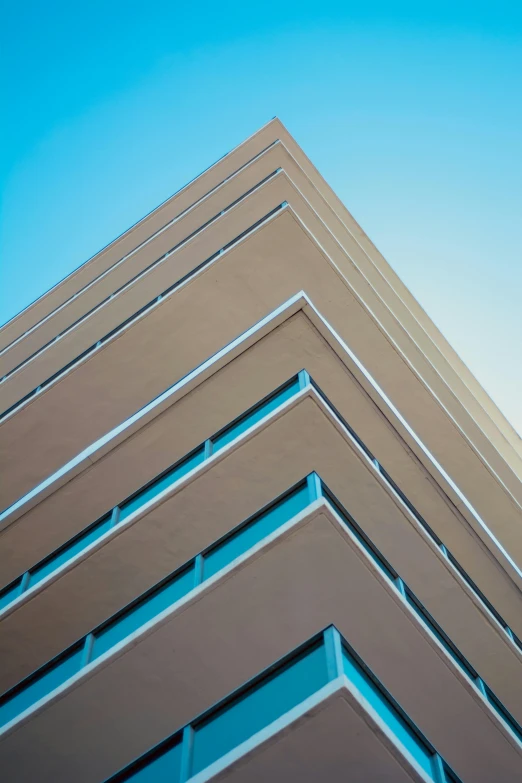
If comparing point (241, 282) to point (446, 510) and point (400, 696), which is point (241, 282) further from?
point (400, 696)

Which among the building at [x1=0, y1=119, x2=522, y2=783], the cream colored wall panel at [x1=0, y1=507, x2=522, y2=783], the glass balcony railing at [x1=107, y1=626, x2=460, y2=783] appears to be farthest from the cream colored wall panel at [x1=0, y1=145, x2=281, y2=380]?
the glass balcony railing at [x1=107, y1=626, x2=460, y2=783]

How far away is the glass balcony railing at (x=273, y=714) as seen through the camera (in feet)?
23.0

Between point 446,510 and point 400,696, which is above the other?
point 446,510

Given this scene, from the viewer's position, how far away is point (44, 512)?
12.2 meters

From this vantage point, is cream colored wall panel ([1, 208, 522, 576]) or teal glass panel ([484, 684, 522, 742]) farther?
cream colored wall panel ([1, 208, 522, 576])

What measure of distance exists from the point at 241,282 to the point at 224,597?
6.96 meters

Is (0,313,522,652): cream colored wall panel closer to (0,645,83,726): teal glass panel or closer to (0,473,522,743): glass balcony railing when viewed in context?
(0,473,522,743): glass balcony railing

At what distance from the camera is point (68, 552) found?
1223 cm

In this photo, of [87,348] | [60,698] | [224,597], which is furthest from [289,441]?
[87,348]

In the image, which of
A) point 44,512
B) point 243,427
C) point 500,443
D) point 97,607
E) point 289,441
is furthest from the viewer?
point 500,443

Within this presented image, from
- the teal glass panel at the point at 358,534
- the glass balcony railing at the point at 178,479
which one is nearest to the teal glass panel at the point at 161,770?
the teal glass panel at the point at 358,534

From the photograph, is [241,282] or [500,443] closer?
[241,282]

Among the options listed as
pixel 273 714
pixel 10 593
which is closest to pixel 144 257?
pixel 10 593

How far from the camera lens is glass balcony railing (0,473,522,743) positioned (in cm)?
932
